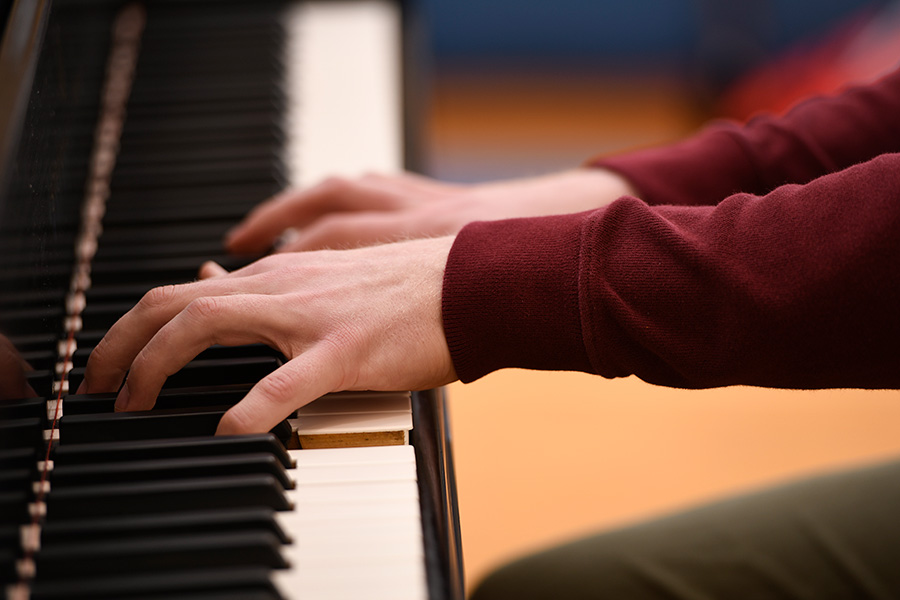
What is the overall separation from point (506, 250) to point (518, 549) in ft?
4.18

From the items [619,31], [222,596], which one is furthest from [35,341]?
[619,31]

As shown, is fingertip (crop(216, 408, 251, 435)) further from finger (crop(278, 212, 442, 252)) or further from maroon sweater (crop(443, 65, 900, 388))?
finger (crop(278, 212, 442, 252))

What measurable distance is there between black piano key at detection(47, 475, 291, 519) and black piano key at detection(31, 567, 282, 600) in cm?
6

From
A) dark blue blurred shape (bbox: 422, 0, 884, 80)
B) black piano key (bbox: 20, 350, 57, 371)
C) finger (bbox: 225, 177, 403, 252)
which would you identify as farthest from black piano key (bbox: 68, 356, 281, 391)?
dark blue blurred shape (bbox: 422, 0, 884, 80)

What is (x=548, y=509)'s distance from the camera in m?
2.01

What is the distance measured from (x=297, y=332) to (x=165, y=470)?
0.54ft

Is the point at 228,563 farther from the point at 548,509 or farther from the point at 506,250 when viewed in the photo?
the point at 548,509

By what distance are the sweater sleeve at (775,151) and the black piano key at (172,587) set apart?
765 millimetres

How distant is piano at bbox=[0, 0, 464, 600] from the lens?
58 cm

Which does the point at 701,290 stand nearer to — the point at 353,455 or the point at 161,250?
the point at 353,455

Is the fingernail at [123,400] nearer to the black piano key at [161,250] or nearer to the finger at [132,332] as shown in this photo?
the finger at [132,332]

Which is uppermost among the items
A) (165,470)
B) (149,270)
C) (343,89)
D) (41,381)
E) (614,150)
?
(614,150)

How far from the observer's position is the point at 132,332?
29.8 inches

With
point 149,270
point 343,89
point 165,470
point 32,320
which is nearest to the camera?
point 165,470
